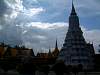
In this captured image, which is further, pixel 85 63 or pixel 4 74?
pixel 85 63

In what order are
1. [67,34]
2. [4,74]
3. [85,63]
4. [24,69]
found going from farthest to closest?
[67,34] → [85,63] → [4,74] → [24,69]

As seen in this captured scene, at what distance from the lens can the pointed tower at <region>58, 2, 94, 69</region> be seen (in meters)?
127

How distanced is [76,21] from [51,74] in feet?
159

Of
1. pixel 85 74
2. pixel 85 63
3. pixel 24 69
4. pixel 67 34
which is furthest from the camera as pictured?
pixel 67 34

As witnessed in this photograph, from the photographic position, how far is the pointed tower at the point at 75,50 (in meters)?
127

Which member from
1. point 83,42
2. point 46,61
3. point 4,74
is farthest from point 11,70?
point 83,42

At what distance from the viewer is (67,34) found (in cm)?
13638

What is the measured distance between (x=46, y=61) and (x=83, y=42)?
57.5ft

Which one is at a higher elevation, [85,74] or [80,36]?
[80,36]

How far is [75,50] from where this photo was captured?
422 feet

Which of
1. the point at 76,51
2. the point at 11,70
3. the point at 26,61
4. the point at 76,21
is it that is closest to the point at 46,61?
the point at 76,51

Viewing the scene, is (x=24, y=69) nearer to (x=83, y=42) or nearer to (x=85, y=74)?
(x=85, y=74)

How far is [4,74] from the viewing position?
89500 mm

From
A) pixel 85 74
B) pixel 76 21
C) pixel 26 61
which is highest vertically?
pixel 76 21
